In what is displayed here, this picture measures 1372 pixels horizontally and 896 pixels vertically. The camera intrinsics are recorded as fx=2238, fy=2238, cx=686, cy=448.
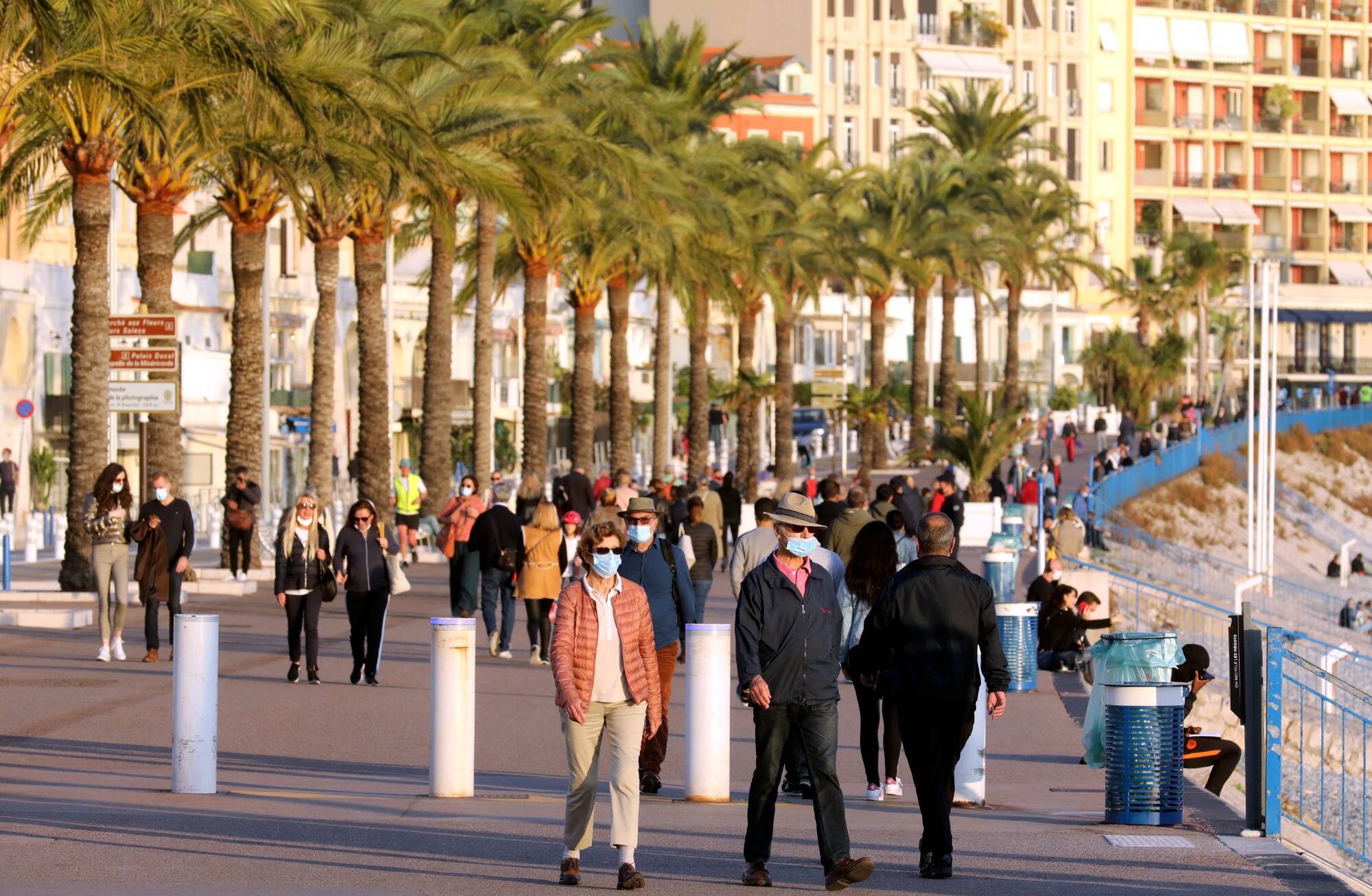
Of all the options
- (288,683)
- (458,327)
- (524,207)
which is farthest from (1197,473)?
(288,683)

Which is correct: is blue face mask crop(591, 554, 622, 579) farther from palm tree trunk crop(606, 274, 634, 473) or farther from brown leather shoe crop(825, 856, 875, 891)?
palm tree trunk crop(606, 274, 634, 473)

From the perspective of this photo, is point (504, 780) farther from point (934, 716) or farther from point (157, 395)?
point (157, 395)

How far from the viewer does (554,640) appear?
937 cm

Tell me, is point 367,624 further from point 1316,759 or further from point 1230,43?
point 1230,43

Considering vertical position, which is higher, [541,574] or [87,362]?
[87,362]

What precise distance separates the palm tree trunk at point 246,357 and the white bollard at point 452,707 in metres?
19.6

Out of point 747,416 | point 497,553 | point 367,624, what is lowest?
point 367,624

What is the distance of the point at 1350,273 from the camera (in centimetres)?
11550

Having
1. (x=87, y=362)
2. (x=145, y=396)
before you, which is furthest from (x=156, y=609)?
(x=87, y=362)

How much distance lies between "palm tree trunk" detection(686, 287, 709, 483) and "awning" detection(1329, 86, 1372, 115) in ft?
227

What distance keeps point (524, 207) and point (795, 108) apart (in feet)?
238

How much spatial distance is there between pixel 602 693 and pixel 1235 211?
4267 inches

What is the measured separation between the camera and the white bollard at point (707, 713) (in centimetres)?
1203

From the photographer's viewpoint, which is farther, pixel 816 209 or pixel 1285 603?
pixel 816 209
